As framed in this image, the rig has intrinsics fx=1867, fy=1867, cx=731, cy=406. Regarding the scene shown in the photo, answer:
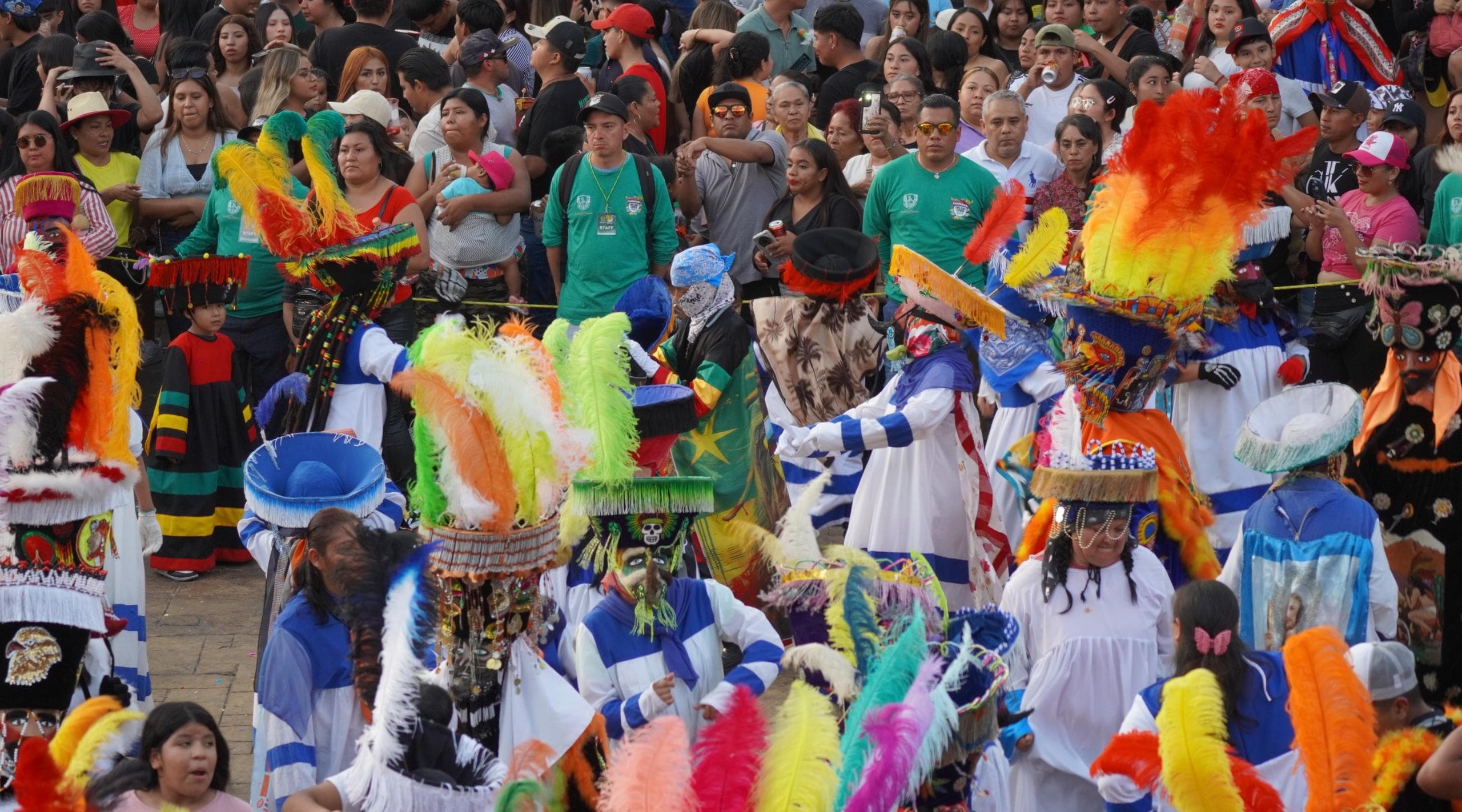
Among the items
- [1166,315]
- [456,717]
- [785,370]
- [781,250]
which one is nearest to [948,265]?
[781,250]

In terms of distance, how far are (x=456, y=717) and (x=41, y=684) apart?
1545 mm

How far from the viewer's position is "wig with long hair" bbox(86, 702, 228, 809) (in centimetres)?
468

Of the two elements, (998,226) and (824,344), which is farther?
(824,344)

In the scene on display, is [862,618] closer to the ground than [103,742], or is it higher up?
higher up

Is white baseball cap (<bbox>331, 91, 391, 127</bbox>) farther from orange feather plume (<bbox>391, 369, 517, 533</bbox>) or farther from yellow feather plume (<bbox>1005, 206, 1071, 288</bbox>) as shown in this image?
orange feather plume (<bbox>391, 369, 517, 533</bbox>)

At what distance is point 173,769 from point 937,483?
11.8ft

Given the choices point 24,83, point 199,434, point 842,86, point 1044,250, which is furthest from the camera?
point 24,83

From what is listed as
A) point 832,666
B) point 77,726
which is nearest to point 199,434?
point 77,726

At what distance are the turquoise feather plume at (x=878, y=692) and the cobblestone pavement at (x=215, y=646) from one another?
131 inches

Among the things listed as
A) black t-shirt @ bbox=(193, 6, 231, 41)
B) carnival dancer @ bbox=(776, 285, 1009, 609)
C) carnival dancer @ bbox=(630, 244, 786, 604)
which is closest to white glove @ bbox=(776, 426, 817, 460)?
carnival dancer @ bbox=(776, 285, 1009, 609)

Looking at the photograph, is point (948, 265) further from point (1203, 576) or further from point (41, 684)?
point (41, 684)

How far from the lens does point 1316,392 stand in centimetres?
642

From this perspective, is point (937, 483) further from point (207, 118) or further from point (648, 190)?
point (207, 118)

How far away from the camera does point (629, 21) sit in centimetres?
1126
